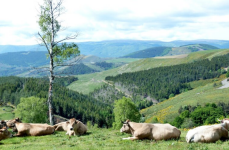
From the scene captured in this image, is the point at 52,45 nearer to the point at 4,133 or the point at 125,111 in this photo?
the point at 4,133

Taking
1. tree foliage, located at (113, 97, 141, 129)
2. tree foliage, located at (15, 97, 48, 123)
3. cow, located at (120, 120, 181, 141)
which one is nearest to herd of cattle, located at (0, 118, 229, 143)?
cow, located at (120, 120, 181, 141)

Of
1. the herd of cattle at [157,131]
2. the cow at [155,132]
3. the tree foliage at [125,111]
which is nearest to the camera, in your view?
the herd of cattle at [157,131]

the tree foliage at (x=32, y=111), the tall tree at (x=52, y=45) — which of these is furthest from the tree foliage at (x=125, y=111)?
the tall tree at (x=52, y=45)

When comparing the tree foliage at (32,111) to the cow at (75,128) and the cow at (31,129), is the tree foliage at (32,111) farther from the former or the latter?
the cow at (75,128)

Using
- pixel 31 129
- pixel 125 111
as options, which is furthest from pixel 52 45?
pixel 125 111

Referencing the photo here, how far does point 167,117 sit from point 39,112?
67227 mm

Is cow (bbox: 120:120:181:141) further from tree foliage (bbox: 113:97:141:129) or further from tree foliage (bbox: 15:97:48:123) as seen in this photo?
tree foliage (bbox: 15:97:48:123)

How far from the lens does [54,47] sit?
94.9ft

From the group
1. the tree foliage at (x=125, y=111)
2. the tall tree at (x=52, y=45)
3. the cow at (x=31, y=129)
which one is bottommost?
the tree foliage at (x=125, y=111)

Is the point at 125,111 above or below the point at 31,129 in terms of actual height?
below

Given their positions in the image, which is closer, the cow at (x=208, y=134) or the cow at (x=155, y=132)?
the cow at (x=208, y=134)

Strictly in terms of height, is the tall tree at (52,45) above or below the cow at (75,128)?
above

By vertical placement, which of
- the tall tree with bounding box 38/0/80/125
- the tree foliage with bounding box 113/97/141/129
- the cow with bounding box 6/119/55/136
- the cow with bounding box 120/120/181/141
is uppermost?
the tall tree with bounding box 38/0/80/125

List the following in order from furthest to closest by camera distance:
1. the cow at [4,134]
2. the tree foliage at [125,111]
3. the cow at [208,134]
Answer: the tree foliage at [125,111] → the cow at [4,134] → the cow at [208,134]
